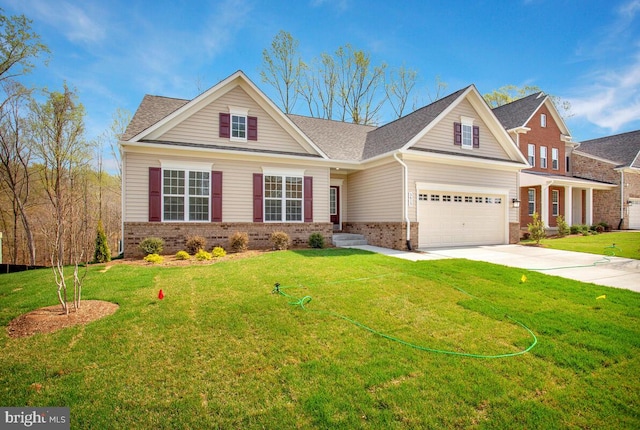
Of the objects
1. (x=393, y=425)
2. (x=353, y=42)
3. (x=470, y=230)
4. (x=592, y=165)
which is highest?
(x=353, y=42)

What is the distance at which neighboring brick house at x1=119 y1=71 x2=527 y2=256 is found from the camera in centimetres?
1141

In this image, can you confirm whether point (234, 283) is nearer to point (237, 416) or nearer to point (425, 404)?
point (237, 416)

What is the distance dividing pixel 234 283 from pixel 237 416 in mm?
4184

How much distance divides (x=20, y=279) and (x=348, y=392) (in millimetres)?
8902

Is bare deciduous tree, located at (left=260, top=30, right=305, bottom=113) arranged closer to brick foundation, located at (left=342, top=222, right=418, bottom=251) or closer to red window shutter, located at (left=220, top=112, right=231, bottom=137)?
red window shutter, located at (left=220, top=112, right=231, bottom=137)

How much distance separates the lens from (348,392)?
304cm

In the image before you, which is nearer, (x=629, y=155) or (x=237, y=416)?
(x=237, y=416)

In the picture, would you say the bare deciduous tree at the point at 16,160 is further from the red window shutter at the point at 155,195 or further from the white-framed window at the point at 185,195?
the white-framed window at the point at 185,195

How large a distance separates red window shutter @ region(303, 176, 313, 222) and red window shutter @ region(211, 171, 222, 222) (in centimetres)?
348

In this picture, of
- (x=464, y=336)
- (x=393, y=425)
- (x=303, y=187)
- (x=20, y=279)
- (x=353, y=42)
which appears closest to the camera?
(x=393, y=425)

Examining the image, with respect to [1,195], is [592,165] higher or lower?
higher

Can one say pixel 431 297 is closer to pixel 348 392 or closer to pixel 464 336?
pixel 464 336

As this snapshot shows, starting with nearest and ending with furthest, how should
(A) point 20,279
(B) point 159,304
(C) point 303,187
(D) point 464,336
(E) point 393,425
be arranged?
(E) point 393,425 → (D) point 464,336 → (B) point 159,304 → (A) point 20,279 → (C) point 303,187

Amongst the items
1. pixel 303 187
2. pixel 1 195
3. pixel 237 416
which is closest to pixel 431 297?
pixel 237 416
